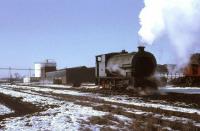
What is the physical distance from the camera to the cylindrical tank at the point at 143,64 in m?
31.0

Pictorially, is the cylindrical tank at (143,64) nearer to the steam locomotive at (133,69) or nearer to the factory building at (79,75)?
the steam locomotive at (133,69)

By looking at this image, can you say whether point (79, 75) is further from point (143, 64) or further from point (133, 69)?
point (133, 69)

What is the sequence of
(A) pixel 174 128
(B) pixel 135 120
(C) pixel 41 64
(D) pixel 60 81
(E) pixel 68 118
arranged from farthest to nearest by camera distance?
(C) pixel 41 64, (D) pixel 60 81, (E) pixel 68 118, (B) pixel 135 120, (A) pixel 174 128

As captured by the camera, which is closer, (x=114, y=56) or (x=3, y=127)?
(x=3, y=127)

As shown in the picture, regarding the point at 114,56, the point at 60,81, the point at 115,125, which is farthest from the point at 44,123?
the point at 60,81

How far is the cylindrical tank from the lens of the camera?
3103 centimetres

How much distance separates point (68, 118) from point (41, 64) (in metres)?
128

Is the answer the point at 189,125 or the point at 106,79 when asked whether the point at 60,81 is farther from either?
the point at 189,125

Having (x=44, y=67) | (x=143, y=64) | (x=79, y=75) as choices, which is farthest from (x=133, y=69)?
(x=44, y=67)

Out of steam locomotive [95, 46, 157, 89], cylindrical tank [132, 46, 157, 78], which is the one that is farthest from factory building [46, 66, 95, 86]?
cylindrical tank [132, 46, 157, 78]

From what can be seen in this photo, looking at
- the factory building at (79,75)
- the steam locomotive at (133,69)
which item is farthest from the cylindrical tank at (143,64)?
the factory building at (79,75)

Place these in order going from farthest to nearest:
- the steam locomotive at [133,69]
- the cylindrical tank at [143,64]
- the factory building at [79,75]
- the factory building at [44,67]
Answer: the factory building at [44,67] → the factory building at [79,75] → the cylindrical tank at [143,64] → the steam locomotive at [133,69]

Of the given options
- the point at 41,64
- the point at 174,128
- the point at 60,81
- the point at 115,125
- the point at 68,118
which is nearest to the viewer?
the point at 174,128

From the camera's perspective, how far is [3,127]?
13.5 meters
